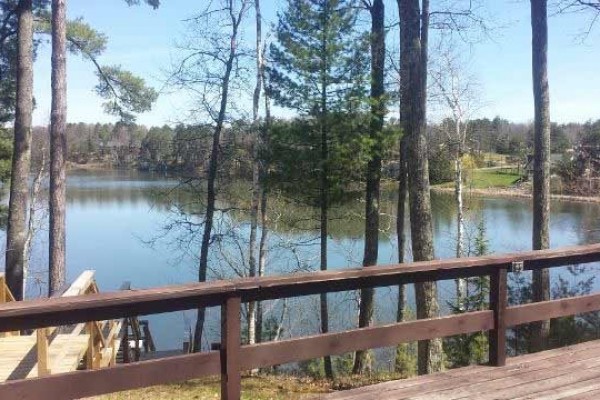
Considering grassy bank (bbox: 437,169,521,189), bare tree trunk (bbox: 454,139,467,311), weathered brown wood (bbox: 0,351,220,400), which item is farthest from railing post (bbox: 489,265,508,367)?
grassy bank (bbox: 437,169,521,189)

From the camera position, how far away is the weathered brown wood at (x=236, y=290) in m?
2.38

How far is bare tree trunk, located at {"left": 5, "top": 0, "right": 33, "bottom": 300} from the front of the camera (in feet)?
37.3

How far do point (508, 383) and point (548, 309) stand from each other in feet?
2.34

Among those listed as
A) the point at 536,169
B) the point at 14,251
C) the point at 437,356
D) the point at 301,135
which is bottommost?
the point at 437,356

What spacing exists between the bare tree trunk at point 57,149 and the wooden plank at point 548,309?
857cm

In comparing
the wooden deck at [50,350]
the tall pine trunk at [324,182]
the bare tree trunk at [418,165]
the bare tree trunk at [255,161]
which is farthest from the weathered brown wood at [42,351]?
the bare tree trunk at [255,161]

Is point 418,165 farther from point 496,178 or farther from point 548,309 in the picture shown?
point 496,178

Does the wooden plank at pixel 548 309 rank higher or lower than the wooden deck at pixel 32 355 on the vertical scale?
higher

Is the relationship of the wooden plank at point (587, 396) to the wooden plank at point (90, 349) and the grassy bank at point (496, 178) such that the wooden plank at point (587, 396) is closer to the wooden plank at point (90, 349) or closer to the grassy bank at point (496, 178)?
the wooden plank at point (90, 349)

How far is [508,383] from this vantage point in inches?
135

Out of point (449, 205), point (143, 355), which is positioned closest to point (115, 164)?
point (449, 205)

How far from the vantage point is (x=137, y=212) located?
3800 centimetres

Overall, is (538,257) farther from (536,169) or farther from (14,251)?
(14,251)

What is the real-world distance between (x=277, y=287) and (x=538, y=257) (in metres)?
1.97
